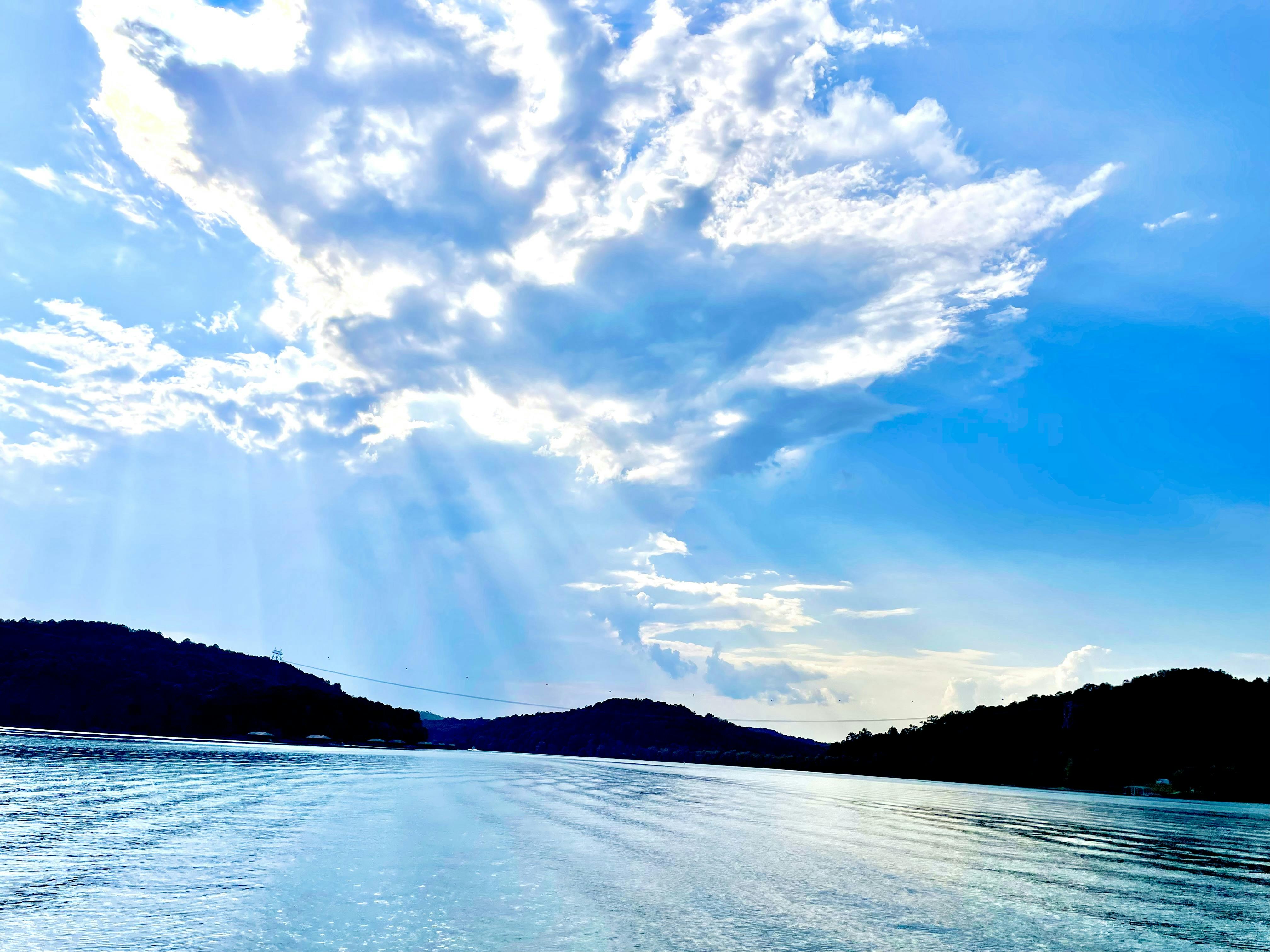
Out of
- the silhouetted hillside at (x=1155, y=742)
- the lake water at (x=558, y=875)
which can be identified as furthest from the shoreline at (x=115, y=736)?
the silhouetted hillside at (x=1155, y=742)

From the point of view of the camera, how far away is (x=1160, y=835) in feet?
169

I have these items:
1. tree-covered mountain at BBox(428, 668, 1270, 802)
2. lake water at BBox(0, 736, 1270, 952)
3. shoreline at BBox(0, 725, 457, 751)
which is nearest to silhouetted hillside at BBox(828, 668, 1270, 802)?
tree-covered mountain at BBox(428, 668, 1270, 802)

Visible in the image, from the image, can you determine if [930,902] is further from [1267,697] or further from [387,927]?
[1267,697]

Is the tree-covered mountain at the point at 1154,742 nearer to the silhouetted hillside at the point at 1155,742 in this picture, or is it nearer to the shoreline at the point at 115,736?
the silhouetted hillside at the point at 1155,742

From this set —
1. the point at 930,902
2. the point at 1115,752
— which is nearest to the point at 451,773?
the point at 930,902

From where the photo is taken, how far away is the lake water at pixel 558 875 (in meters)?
15.9

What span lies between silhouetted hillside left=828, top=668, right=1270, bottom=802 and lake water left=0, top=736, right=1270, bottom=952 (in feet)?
351

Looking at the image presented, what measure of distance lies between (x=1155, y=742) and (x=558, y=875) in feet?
604

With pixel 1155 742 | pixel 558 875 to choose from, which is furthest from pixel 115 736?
pixel 1155 742

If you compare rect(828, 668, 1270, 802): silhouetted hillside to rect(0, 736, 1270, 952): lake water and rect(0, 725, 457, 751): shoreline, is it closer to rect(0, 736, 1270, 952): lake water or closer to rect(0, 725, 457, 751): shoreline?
rect(0, 736, 1270, 952): lake water

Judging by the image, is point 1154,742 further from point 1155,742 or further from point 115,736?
point 115,736

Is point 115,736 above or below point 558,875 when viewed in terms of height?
below

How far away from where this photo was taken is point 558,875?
23.0 metres

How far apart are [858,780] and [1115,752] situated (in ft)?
190
